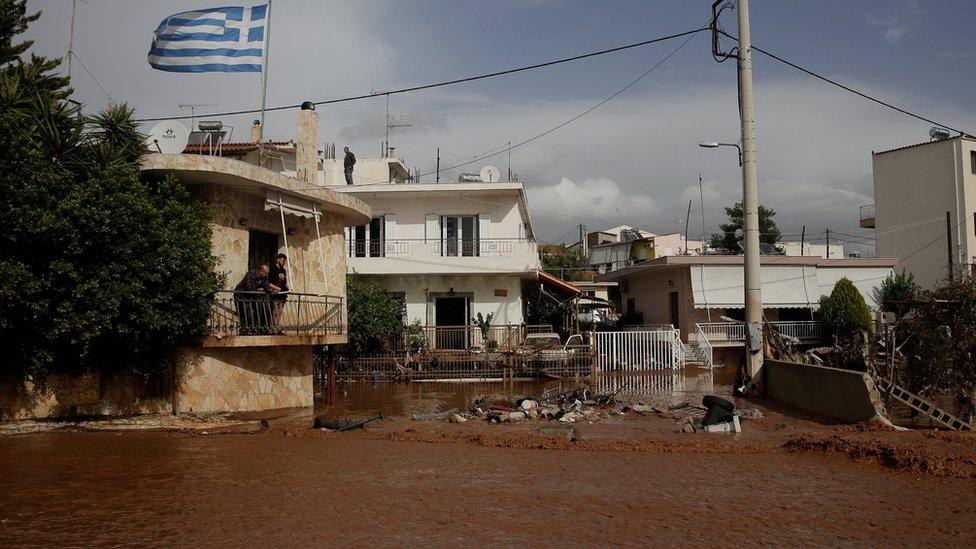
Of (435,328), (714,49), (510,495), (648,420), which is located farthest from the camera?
(435,328)

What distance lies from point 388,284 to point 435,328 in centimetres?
518

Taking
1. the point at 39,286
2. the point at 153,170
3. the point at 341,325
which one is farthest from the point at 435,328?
the point at 39,286

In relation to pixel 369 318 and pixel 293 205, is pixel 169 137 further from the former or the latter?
pixel 369 318

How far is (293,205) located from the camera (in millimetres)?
14484

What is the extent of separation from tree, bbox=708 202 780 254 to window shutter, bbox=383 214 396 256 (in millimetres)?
28522

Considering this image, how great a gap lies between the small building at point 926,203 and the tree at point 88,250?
39.1 metres

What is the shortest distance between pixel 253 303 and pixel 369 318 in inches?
386

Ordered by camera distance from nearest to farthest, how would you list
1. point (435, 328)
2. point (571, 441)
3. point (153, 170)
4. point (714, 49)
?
1. point (571, 441)
2. point (153, 170)
3. point (714, 49)
4. point (435, 328)

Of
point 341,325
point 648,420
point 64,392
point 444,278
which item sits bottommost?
point 648,420

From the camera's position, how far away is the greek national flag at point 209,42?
49.0 feet

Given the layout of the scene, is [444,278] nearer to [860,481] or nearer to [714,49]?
[714,49]

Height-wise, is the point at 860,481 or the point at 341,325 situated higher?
the point at 341,325

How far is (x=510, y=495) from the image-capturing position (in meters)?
7.58

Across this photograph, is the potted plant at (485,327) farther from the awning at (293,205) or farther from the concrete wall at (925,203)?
the concrete wall at (925,203)
